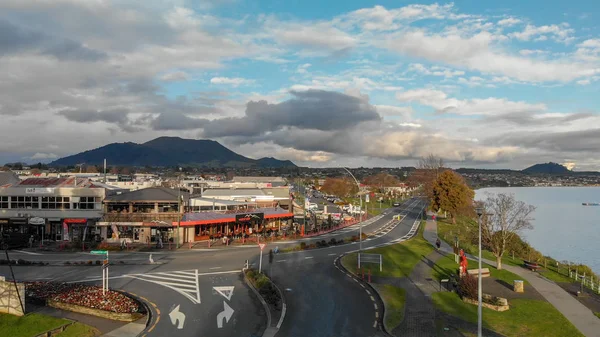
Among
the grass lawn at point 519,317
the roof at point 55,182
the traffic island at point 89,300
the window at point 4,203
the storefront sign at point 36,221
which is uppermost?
the roof at point 55,182

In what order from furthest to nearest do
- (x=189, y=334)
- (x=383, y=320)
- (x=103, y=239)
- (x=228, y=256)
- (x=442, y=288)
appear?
(x=103, y=239)
(x=228, y=256)
(x=442, y=288)
(x=383, y=320)
(x=189, y=334)

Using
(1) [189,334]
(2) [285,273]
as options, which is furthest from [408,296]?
(1) [189,334]

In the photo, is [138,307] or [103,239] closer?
[138,307]

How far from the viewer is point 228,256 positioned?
143 feet

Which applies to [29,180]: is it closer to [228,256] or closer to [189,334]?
[228,256]

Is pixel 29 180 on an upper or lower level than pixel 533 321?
upper

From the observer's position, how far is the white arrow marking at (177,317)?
76.4 feet

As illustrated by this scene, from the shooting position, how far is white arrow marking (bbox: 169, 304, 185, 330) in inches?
917

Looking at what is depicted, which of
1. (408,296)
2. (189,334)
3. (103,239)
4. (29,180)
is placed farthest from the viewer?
(29,180)

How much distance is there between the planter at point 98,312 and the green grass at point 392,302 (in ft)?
43.6

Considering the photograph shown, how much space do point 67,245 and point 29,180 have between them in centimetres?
1570

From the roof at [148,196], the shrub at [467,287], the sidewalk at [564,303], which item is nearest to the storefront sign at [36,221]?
the roof at [148,196]

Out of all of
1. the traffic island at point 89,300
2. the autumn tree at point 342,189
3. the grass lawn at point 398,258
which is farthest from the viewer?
the autumn tree at point 342,189

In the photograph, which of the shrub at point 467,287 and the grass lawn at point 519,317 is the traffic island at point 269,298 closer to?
the grass lawn at point 519,317
